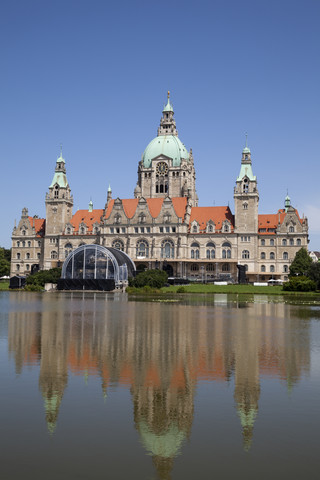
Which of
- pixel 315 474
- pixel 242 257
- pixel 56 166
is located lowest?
pixel 315 474

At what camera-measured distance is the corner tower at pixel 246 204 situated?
11675 centimetres

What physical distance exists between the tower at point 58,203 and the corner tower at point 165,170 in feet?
56.9

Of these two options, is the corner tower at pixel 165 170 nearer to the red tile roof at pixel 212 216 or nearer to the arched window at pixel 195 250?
the red tile roof at pixel 212 216

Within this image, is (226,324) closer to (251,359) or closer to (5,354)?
(251,359)

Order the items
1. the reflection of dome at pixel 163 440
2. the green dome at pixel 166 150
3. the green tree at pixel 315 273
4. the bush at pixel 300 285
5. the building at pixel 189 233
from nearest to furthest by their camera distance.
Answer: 1. the reflection of dome at pixel 163 440
2. the green tree at pixel 315 273
3. the bush at pixel 300 285
4. the building at pixel 189 233
5. the green dome at pixel 166 150

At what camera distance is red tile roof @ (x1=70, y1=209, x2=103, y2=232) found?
12712cm

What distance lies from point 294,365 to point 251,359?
6.07 ft

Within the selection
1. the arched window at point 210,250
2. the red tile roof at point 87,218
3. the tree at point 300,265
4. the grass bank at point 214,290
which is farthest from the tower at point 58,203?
the tree at point 300,265

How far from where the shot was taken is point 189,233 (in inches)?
4688

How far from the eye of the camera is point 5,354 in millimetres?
22969

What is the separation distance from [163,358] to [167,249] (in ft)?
313

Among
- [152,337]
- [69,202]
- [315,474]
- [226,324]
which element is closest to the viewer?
[315,474]

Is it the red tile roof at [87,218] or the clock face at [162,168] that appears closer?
the red tile roof at [87,218]

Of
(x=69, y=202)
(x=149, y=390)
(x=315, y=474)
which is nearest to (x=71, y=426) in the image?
(x=149, y=390)
